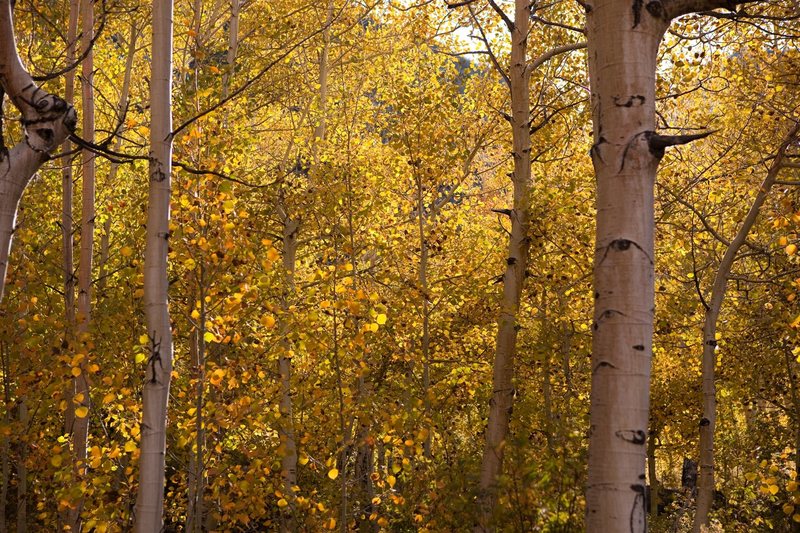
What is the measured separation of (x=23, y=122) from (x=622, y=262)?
7.83 ft

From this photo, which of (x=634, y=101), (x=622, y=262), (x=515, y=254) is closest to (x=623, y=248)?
(x=622, y=262)

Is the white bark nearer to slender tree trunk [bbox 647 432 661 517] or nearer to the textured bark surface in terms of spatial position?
the textured bark surface

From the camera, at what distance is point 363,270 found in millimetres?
10719

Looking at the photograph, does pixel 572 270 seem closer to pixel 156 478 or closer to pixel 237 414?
pixel 237 414

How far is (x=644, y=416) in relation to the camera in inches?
105

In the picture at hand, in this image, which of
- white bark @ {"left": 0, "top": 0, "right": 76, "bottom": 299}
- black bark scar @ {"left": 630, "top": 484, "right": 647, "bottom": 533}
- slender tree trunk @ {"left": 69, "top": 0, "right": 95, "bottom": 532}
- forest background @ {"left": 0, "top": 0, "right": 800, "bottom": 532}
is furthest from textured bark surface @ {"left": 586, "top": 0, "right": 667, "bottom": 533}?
slender tree trunk @ {"left": 69, "top": 0, "right": 95, "bottom": 532}

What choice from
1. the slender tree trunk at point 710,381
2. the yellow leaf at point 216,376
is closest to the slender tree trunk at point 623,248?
the yellow leaf at point 216,376

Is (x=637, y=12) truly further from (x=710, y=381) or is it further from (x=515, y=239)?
(x=710, y=381)

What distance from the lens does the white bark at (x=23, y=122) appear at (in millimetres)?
3176

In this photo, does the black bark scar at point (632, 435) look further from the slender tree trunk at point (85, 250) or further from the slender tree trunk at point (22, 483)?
the slender tree trunk at point (22, 483)

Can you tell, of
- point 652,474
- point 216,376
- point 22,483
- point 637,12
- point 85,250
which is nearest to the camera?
point 637,12

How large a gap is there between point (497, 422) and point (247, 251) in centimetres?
330

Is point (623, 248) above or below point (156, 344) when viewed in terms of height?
above

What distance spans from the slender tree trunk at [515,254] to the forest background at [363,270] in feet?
0.19
